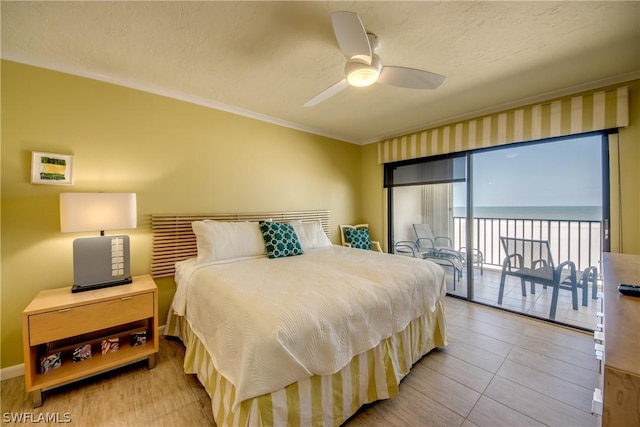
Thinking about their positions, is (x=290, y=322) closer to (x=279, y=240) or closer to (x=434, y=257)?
(x=279, y=240)

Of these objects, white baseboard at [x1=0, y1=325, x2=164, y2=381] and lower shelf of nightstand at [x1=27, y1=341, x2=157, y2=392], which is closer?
lower shelf of nightstand at [x1=27, y1=341, x2=157, y2=392]

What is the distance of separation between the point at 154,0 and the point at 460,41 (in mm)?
2043

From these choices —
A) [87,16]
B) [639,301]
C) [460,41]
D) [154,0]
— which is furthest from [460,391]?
[87,16]

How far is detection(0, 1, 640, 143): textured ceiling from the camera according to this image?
1.52 meters

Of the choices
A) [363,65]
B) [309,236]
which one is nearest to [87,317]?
[309,236]

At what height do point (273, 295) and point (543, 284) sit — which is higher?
point (273, 295)

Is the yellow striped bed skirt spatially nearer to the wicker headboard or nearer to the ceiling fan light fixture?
the wicker headboard

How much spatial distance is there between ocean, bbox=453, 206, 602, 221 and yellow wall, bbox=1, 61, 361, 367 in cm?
261

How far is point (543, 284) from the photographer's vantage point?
294 cm

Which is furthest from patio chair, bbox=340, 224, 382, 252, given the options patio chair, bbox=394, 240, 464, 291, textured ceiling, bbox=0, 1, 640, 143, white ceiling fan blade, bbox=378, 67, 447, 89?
white ceiling fan blade, bbox=378, 67, 447, 89

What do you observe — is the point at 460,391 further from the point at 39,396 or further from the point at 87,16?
the point at 87,16

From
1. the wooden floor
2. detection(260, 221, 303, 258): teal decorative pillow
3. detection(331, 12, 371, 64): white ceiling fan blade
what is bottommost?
the wooden floor

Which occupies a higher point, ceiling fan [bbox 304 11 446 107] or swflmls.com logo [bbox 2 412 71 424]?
ceiling fan [bbox 304 11 446 107]

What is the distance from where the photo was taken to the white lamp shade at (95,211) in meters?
1.79
